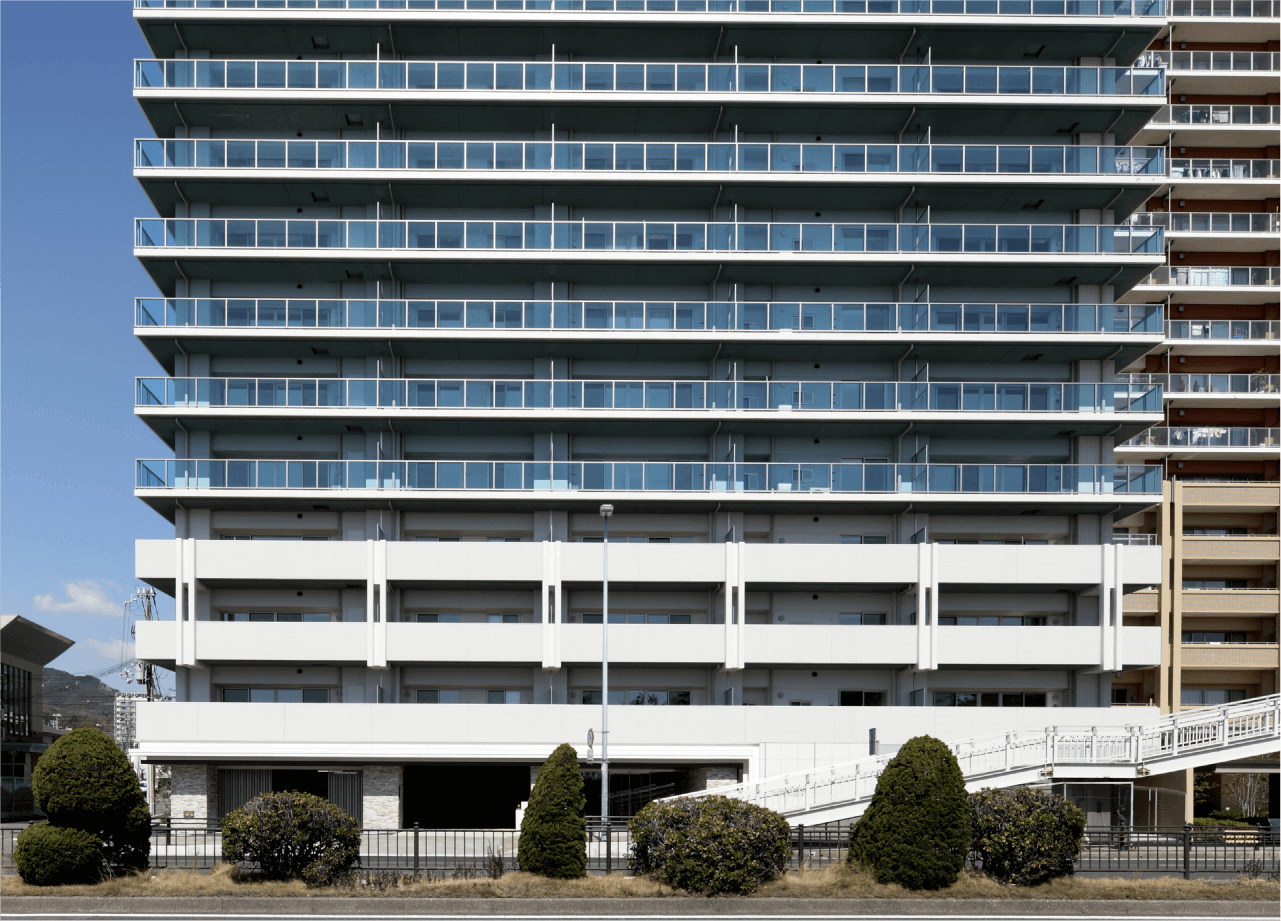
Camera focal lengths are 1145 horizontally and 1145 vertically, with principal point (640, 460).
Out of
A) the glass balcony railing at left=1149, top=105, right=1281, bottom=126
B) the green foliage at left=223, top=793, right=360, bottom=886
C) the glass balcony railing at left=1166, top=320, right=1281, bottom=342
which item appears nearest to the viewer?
the green foliage at left=223, top=793, right=360, bottom=886

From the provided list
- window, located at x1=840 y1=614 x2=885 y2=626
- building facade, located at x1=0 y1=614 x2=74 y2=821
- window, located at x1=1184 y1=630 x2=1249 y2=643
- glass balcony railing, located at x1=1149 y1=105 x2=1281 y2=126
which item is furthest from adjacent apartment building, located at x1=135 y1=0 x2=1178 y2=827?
building facade, located at x1=0 y1=614 x2=74 y2=821

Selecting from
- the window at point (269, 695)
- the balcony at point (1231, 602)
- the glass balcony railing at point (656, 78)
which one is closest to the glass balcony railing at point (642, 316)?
the glass balcony railing at point (656, 78)

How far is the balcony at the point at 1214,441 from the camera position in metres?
56.6

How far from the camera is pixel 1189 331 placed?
57.4 meters

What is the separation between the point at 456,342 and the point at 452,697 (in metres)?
13.8

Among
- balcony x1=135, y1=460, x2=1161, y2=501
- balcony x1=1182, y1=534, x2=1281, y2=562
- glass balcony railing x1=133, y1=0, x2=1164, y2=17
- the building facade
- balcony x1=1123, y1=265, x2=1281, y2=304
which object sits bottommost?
the building facade

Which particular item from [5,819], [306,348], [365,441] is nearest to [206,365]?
[306,348]

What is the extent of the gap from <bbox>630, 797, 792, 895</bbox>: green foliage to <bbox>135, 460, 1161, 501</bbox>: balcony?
66.8 ft

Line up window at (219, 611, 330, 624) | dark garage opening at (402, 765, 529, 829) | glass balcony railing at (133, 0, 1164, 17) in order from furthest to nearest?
window at (219, 611, 330, 624) → dark garage opening at (402, 765, 529, 829) → glass balcony railing at (133, 0, 1164, 17)

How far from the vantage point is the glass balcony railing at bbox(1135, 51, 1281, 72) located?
58.6 meters

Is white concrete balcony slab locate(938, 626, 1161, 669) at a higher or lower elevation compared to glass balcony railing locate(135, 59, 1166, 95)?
lower

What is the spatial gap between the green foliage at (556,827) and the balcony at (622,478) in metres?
20.2

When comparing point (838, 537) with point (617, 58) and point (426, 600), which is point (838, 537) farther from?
point (617, 58)

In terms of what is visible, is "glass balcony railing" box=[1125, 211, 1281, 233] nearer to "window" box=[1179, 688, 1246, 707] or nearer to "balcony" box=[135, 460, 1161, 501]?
"balcony" box=[135, 460, 1161, 501]
